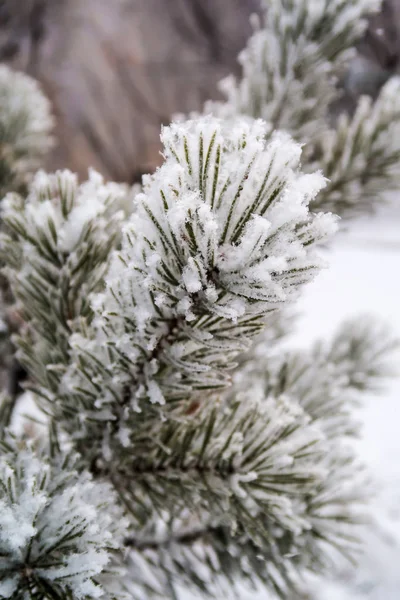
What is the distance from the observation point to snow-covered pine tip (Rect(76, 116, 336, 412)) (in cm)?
18

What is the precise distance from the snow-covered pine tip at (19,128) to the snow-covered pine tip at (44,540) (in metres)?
0.41

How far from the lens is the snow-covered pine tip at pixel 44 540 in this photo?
214mm

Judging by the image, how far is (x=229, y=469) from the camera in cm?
30

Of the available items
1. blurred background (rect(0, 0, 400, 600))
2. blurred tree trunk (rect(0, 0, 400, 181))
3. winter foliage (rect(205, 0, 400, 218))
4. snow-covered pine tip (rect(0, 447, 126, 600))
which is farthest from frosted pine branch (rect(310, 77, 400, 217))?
blurred tree trunk (rect(0, 0, 400, 181))

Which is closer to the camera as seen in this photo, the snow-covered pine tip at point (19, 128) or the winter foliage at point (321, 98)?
the winter foliage at point (321, 98)

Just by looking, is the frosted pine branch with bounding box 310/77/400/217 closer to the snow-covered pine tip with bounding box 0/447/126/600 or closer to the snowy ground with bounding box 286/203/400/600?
the snowy ground with bounding box 286/203/400/600

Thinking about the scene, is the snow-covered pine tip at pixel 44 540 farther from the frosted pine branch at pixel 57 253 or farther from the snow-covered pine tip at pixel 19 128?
the snow-covered pine tip at pixel 19 128

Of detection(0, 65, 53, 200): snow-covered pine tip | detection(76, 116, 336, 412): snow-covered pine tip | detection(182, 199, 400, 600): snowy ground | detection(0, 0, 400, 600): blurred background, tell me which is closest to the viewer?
detection(76, 116, 336, 412): snow-covered pine tip

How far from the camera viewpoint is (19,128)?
60 cm

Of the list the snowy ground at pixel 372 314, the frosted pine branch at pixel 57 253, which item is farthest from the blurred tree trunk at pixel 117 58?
the frosted pine branch at pixel 57 253

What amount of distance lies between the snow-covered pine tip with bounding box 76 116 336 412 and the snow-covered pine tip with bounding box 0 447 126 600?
8cm

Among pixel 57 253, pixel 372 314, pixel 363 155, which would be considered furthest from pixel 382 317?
pixel 57 253

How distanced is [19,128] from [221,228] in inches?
19.7

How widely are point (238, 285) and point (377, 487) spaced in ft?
0.84
